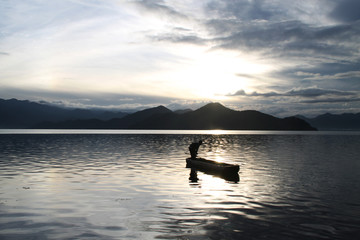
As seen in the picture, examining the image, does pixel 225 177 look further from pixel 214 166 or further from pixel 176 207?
pixel 176 207

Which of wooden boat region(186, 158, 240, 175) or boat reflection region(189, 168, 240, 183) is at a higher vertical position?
wooden boat region(186, 158, 240, 175)

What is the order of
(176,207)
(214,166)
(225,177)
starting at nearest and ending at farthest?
(176,207)
(225,177)
(214,166)

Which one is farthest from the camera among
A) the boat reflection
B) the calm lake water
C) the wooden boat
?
the wooden boat

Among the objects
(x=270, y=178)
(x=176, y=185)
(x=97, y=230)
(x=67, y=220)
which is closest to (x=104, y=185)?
(x=176, y=185)

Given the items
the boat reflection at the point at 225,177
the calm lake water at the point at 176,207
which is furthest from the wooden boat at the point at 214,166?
the calm lake water at the point at 176,207

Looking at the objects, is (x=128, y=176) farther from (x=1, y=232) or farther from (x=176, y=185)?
(x=1, y=232)

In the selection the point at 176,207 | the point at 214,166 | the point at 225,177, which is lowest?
the point at 225,177

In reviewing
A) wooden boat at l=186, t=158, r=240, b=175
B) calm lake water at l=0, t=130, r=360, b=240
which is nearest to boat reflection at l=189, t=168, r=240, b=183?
wooden boat at l=186, t=158, r=240, b=175

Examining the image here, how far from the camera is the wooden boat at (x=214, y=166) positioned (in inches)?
1330

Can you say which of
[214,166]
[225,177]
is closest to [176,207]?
[225,177]

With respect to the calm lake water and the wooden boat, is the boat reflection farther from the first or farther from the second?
the calm lake water

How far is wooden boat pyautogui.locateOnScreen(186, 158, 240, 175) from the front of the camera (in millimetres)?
33781

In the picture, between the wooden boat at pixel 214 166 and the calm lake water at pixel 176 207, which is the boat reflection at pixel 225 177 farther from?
the calm lake water at pixel 176 207

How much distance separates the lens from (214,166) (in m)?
36.7
